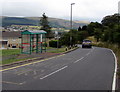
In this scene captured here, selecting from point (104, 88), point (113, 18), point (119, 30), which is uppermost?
point (113, 18)

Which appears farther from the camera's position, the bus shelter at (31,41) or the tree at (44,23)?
the tree at (44,23)

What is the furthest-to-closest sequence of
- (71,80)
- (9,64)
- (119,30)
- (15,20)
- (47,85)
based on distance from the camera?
(15,20)
(119,30)
(9,64)
(71,80)
(47,85)

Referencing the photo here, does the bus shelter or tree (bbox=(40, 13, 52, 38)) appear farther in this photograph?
tree (bbox=(40, 13, 52, 38))

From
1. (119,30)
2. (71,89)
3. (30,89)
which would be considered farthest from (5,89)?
(119,30)

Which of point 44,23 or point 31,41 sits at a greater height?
point 44,23

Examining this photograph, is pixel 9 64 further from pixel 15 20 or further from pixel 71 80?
pixel 15 20

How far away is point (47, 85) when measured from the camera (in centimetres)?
863

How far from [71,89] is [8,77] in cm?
388

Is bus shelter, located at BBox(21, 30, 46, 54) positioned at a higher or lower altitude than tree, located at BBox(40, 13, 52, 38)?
lower

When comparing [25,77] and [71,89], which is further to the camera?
[25,77]

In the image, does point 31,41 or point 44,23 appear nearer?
point 31,41

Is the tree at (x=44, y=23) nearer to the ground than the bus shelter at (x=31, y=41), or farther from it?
farther from it

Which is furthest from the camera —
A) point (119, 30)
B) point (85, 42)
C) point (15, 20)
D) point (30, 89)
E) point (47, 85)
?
point (15, 20)

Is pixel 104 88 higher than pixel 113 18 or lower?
lower
